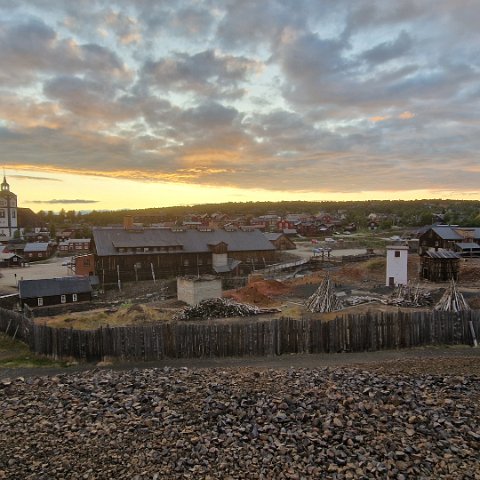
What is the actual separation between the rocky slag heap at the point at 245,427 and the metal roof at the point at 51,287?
25298 mm

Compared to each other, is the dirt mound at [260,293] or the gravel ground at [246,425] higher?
the gravel ground at [246,425]

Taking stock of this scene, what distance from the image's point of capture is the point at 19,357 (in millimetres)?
21625

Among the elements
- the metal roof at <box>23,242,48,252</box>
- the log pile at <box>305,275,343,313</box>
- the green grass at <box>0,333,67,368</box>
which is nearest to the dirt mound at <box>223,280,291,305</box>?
the log pile at <box>305,275,343,313</box>

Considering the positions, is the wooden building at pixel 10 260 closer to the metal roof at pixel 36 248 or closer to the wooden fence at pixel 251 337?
the metal roof at pixel 36 248

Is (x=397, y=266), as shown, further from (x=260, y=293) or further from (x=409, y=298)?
(x=260, y=293)

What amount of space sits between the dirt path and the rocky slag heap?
2099mm

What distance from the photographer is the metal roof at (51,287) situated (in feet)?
127

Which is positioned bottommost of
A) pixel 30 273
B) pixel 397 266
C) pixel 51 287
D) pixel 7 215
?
pixel 30 273

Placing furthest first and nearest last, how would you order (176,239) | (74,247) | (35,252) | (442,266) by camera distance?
1. (74,247)
2. (35,252)
3. (176,239)
4. (442,266)

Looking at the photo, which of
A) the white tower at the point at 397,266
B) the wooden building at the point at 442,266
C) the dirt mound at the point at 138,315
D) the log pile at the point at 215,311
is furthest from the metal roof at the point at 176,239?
the log pile at the point at 215,311

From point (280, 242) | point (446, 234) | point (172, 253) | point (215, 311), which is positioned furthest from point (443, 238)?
point (215, 311)

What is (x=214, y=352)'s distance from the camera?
66.4 feet

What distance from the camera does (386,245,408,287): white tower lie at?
42.0 metres

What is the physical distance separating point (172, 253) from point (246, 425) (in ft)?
154
